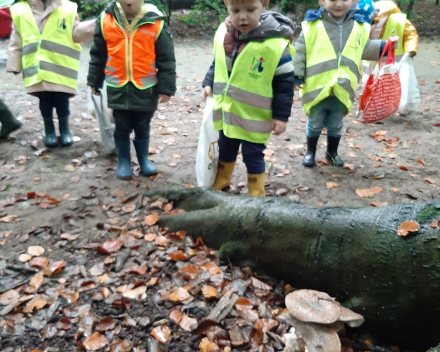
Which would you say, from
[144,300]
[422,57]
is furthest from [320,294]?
[422,57]

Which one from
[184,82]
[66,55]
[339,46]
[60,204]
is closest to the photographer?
[60,204]

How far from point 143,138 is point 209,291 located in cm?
211

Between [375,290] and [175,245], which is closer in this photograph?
[375,290]

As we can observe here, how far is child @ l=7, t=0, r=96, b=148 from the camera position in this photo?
397 centimetres

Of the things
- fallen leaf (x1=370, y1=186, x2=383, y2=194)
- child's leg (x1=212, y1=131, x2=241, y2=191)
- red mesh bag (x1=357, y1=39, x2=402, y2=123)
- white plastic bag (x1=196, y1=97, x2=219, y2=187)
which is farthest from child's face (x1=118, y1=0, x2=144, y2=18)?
fallen leaf (x1=370, y1=186, x2=383, y2=194)

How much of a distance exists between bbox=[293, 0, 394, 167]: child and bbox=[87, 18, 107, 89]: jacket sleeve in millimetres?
2003

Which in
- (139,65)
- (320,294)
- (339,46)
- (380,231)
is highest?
(339,46)

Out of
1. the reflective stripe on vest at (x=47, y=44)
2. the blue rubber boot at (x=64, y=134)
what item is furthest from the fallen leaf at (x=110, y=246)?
the reflective stripe on vest at (x=47, y=44)

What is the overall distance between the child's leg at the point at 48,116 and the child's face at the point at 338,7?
3445 millimetres

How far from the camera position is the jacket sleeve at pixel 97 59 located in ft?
11.1

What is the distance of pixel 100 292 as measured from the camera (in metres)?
2.33

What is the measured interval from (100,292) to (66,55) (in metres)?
3.10

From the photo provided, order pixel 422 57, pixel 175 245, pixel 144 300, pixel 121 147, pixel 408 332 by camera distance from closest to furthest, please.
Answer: pixel 408 332, pixel 144 300, pixel 175 245, pixel 121 147, pixel 422 57

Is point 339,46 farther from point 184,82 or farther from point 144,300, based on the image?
point 184,82
